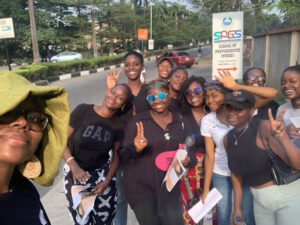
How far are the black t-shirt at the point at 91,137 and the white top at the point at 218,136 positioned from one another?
0.78 metres

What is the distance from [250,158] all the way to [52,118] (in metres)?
1.34

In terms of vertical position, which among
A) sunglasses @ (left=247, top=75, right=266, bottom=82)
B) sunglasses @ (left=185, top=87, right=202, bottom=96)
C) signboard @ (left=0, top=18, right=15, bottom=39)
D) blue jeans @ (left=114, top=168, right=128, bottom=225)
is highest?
signboard @ (left=0, top=18, right=15, bottom=39)

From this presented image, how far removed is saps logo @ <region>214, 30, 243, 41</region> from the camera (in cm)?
662

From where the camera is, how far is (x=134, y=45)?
3850 centimetres

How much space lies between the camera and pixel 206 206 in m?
2.28

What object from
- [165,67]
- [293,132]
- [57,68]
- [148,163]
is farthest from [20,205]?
[57,68]

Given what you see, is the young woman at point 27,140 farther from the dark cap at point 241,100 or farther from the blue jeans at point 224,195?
the blue jeans at point 224,195

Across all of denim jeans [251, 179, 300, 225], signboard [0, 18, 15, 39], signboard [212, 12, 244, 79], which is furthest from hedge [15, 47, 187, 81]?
denim jeans [251, 179, 300, 225]

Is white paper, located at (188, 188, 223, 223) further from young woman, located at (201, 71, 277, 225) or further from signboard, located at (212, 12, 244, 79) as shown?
signboard, located at (212, 12, 244, 79)

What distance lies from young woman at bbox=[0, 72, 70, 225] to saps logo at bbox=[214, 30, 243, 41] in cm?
617

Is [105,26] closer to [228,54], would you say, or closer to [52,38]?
[52,38]

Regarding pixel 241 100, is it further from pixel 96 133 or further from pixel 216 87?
pixel 96 133

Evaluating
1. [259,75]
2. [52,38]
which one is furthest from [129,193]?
[52,38]

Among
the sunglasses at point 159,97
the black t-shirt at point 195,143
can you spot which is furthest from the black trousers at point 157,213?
the sunglasses at point 159,97
